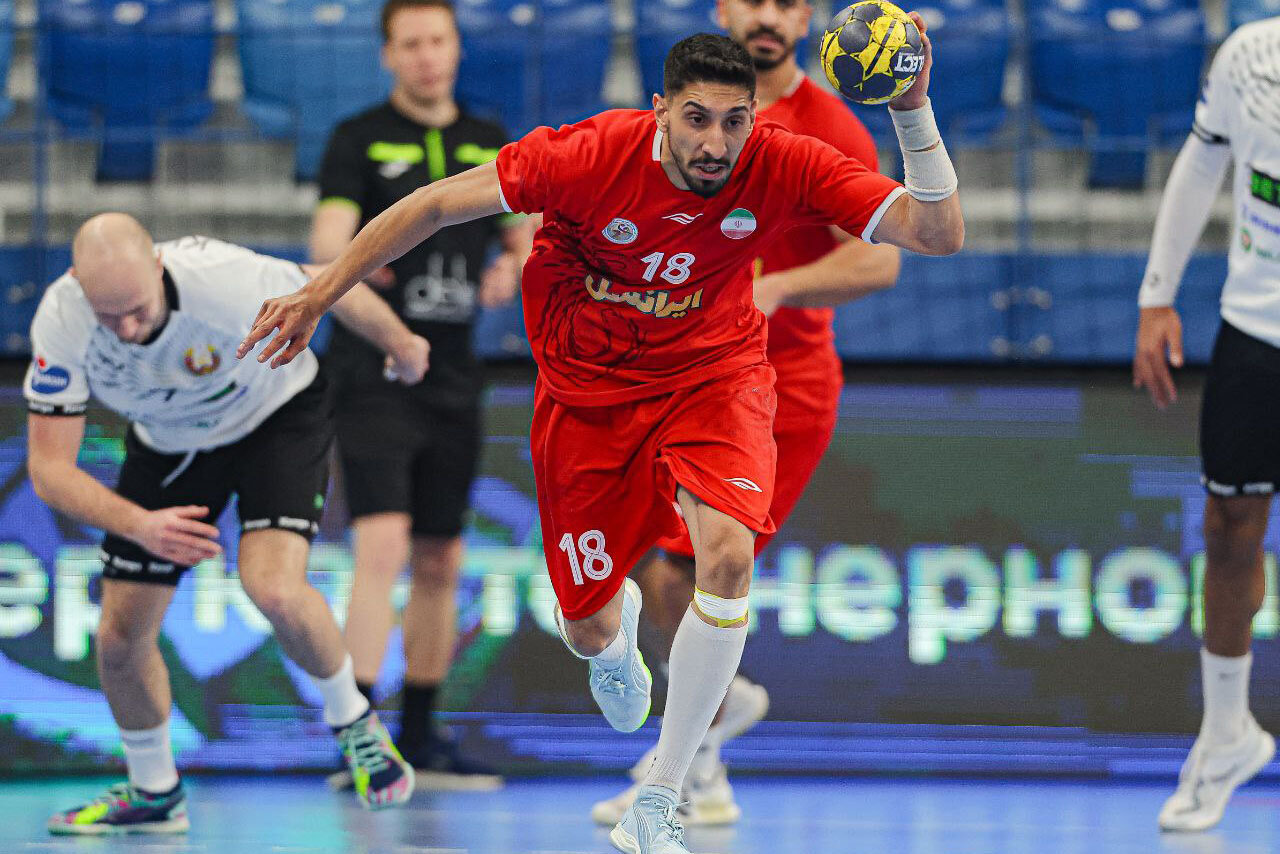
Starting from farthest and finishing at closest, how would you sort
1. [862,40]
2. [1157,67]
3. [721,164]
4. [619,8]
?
[619,8], [1157,67], [721,164], [862,40]

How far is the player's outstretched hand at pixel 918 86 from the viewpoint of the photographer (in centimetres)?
424

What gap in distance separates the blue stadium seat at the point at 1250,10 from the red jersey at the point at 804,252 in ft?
14.2

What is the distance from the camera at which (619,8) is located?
32.3ft

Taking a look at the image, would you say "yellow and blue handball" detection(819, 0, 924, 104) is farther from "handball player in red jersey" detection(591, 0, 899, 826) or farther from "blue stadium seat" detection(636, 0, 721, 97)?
"blue stadium seat" detection(636, 0, 721, 97)

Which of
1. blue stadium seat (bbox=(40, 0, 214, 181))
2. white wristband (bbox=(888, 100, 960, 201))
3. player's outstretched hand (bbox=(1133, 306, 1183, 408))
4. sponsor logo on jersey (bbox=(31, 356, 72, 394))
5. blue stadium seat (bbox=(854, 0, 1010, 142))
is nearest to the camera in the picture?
white wristband (bbox=(888, 100, 960, 201))

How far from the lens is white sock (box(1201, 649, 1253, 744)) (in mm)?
5875

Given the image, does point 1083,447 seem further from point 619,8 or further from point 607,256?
point 619,8

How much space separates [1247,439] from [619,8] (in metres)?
5.31

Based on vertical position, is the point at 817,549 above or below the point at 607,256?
below

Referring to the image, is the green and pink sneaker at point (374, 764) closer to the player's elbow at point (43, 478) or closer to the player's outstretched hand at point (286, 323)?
the player's elbow at point (43, 478)

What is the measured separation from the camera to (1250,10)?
369 inches

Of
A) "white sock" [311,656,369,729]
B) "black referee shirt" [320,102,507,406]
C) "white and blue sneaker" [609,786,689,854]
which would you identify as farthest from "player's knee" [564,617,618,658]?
"black referee shirt" [320,102,507,406]

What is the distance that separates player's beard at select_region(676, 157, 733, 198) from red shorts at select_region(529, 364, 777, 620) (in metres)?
0.56

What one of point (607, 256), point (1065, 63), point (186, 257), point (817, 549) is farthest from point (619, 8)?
point (607, 256)
